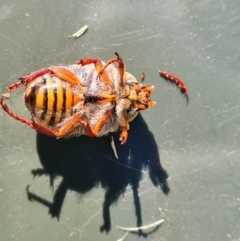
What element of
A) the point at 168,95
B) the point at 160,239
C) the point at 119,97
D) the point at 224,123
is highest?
the point at 119,97

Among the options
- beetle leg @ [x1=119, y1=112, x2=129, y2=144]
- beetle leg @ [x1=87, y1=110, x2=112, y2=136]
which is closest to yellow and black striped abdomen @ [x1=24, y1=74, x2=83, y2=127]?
beetle leg @ [x1=87, y1=110, x2=112, y2=136]

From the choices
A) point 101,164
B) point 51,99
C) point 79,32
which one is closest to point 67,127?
point 51,99

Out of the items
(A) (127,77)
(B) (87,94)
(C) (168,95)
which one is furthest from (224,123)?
(B) (87,94)

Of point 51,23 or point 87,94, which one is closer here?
point 87,94

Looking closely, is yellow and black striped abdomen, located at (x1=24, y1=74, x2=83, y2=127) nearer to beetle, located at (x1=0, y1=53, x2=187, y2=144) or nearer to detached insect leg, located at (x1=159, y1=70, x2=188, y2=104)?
beetle, located at (x1=0, y1=53, x2=187, y2=144)

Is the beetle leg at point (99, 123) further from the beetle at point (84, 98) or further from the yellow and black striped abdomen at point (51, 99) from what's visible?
the yellow and black striped abdomen at point (51, 99)

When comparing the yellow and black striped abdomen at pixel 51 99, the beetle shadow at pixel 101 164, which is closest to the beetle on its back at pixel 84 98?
the yellow and black striped abdomen at pixel 51 99

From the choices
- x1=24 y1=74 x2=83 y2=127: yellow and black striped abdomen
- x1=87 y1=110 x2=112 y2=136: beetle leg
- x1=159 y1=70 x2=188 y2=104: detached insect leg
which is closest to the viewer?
x1=24 y1=74 x2=83 y2=127: yellow and black striped abdomen

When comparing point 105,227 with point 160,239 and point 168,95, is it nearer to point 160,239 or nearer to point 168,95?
point 160,239
